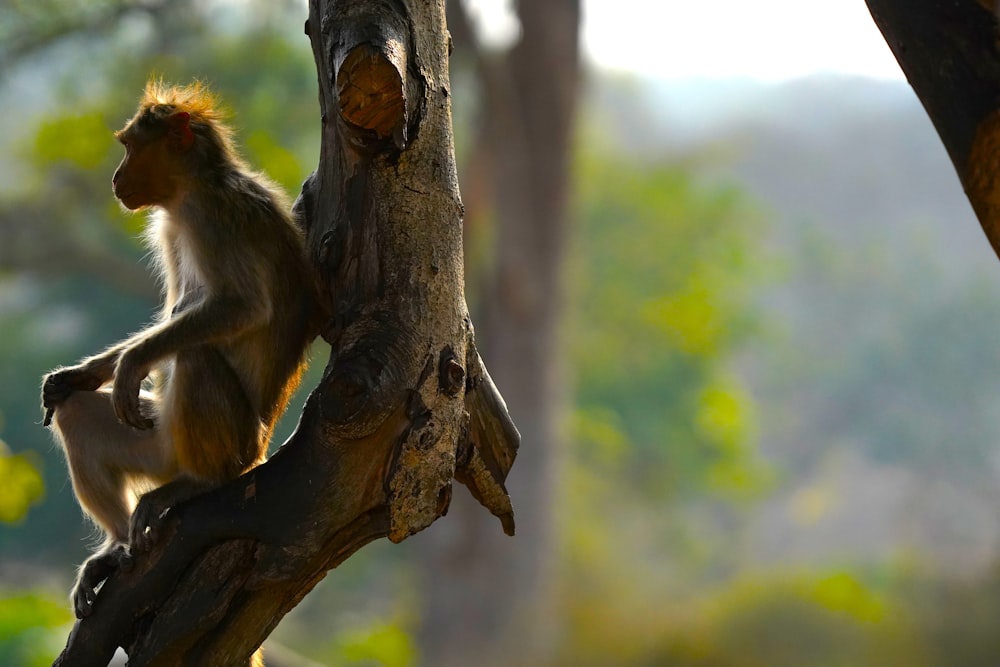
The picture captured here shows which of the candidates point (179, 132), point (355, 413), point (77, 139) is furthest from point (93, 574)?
point (77, 139)

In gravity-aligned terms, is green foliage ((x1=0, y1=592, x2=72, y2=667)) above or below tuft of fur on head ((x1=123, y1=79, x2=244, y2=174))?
below

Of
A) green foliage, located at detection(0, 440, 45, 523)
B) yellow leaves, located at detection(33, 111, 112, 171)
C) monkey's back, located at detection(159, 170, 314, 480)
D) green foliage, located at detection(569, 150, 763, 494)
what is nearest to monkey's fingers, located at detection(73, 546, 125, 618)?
monkey's back, located at detection(159, 170, 314, 480)

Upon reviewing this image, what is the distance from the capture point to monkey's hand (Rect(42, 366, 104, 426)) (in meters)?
3.64

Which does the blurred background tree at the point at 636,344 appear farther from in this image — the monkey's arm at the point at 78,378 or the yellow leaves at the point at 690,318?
the monkey's arm at the point at 78,378

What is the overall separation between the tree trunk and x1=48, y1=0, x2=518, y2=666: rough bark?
378 inches

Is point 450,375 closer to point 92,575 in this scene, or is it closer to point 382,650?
point 92,575

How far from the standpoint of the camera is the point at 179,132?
3715 millimetres

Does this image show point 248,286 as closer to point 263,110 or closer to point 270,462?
point 270,462

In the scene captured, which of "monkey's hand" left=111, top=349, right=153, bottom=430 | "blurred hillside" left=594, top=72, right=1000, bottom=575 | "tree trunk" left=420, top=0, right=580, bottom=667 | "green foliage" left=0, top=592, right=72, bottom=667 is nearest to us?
"monkey's hand" left=111, top=349, right=153, bottom=430

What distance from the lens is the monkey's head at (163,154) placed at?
371 cm

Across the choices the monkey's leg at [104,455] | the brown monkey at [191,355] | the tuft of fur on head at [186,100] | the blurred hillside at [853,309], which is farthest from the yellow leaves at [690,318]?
the monkey's leg at [104,455]

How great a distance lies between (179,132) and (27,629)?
924 centimetres

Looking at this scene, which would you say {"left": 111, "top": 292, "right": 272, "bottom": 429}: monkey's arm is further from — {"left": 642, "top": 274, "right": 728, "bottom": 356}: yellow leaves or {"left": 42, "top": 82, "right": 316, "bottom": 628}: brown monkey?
{"left": 642, "top": 274, "right": 728, "bottom": 356}: yellow leaves

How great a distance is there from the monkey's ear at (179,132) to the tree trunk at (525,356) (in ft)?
30.4
